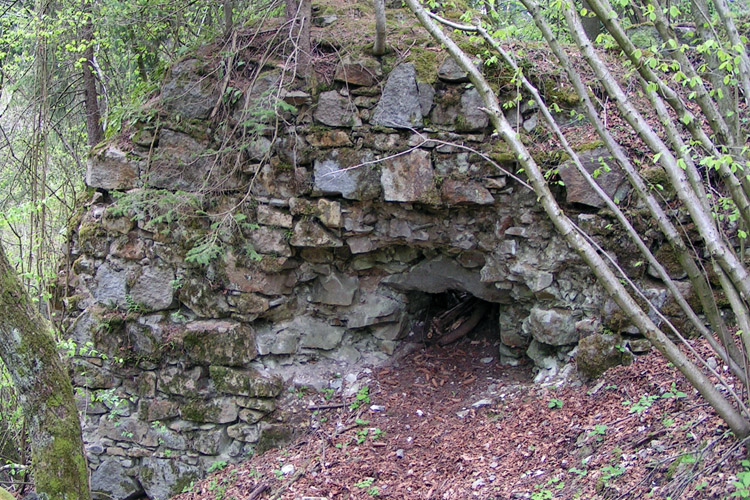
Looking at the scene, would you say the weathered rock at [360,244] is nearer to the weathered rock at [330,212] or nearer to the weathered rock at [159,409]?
the weathered rock at [330,212]

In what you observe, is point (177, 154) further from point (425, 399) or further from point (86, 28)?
point (425, 399)

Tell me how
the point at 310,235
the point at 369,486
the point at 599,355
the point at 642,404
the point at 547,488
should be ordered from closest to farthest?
the point at 547,488 → the point at 642,404 → the point at 369,486 → the point at 599,355 → the point at 310,235

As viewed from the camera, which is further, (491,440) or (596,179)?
(596,179)

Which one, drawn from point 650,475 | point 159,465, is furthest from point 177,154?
point 650,475

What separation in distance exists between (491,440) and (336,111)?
3.09 metres

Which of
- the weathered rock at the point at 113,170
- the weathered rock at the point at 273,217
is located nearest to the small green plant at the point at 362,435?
the weathered rock at the point at 273,217

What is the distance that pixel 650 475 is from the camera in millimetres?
3143

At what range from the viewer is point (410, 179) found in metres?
5.06

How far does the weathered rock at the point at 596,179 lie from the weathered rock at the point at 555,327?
37.8 inches

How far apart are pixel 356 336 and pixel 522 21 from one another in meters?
4.77

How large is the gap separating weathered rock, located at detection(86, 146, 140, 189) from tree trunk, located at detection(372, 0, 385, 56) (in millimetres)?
2577

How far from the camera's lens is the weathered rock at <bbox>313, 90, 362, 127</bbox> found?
5189 millimetres

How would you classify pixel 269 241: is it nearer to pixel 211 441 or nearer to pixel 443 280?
pixel 443 280

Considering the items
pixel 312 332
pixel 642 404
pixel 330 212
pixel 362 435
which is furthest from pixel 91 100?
pixel 642 404
